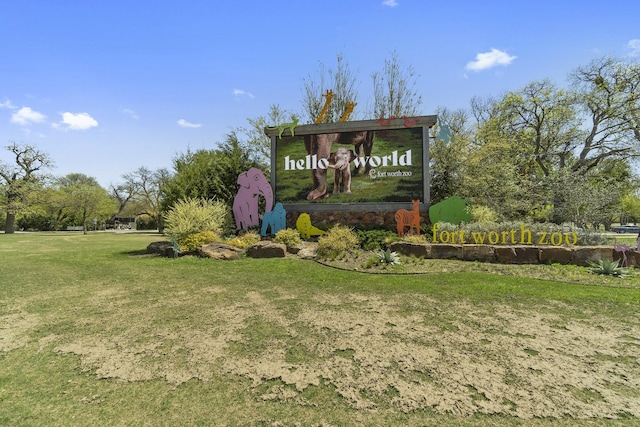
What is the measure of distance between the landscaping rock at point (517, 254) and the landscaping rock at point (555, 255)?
0.15 metres

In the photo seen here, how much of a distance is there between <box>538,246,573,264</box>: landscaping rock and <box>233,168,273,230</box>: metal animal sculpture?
9192 millimetres

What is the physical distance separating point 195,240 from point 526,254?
9424 mm

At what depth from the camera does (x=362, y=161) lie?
12508 mm

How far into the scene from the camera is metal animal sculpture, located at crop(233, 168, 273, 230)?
1280 centimetres

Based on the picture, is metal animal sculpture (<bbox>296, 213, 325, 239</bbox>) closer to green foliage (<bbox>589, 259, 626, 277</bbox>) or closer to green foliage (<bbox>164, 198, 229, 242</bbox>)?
green foliage (<bbox>164, 198, 229, 242</bbox>)

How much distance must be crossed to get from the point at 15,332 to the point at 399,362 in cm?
443

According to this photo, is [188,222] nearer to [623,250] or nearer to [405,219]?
[405,219]

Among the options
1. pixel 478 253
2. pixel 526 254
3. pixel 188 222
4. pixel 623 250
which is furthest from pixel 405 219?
pixel 188 222

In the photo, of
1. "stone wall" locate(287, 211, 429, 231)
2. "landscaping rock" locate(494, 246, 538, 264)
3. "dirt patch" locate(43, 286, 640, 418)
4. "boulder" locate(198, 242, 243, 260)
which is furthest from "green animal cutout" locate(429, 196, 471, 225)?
"boulder" locate(198, 242, 243, 260)

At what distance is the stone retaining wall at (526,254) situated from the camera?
297 inches

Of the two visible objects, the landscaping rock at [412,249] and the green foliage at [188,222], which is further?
the green foliage at [188,222]

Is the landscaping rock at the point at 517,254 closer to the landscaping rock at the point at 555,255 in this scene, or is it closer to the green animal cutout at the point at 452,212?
the landscaping rock at the point at 555,255

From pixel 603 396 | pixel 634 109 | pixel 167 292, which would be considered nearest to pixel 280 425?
pixel 603 396

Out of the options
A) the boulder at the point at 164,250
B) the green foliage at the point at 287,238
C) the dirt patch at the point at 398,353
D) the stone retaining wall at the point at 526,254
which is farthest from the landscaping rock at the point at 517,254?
the boulder at the point at 164,250
